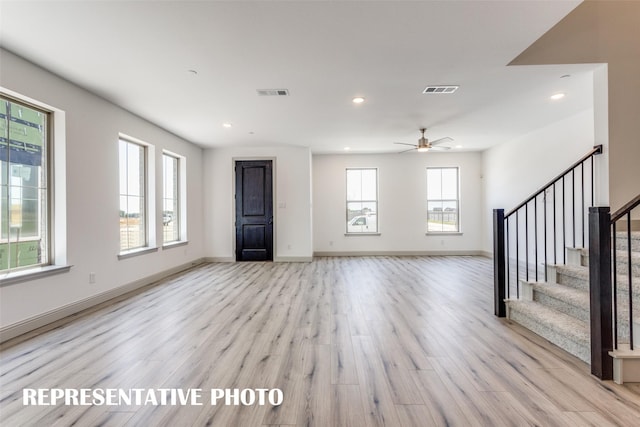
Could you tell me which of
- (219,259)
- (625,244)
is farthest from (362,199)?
(625,244)

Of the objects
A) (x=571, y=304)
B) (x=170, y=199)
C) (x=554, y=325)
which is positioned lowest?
(x=554, y=325)

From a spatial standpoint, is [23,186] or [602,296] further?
[23,186]

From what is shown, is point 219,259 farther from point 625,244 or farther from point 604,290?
point 625,244

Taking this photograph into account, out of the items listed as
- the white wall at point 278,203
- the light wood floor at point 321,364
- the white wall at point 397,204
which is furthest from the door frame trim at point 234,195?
the light wood floor at point 321,364

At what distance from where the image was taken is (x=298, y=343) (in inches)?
102

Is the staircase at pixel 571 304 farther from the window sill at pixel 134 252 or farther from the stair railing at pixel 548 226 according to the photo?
the window sill at pixel 134 252

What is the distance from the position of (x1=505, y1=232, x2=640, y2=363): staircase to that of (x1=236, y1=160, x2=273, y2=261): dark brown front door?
17.1 ft

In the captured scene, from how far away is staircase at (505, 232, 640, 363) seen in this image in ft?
7.32

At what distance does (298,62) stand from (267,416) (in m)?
3.08

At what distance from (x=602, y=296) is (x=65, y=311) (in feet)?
16.3

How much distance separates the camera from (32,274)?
2.95 metres

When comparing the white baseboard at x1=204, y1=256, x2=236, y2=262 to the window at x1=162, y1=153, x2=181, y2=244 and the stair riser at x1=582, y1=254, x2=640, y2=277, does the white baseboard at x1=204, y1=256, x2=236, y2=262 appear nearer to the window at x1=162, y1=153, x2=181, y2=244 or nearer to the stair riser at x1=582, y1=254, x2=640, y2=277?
the window at x1=162, y1=153, x2=181, y2=244

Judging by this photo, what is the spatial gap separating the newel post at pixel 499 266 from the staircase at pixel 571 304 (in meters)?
0.08

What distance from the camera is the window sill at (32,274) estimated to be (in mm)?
2754
